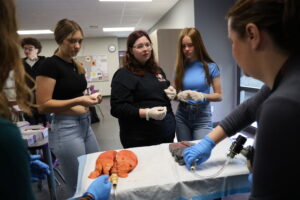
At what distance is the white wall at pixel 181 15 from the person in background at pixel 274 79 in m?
3.14

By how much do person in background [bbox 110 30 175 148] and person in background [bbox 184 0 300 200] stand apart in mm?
857

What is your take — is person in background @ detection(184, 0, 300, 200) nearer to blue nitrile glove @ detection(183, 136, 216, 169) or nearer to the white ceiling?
blue nitrile glove @ detection(183, 136, 216, 169)

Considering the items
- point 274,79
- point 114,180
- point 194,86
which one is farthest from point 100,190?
point 194,86

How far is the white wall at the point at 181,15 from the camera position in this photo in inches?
142

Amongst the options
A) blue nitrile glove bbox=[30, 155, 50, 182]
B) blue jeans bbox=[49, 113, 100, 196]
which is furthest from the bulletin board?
blue nitrile glove bbox=[30, 155, 50, 182]

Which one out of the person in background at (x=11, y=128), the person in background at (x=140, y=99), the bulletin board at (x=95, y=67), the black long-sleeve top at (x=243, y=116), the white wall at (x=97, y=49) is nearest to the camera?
the person in background at (x=11, y=128)

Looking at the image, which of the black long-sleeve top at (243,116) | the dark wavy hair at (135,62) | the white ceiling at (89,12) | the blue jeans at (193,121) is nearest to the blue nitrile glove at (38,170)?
the dark wavy hair at (135,62)

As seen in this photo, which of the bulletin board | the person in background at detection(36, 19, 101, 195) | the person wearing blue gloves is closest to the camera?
the person wearing blue gloves

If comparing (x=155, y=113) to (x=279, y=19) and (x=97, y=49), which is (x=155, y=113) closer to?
(x=279, y=19)

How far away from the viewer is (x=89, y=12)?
4727 mm

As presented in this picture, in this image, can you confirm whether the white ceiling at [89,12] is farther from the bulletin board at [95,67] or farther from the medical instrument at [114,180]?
the medical instrument at [114,180]

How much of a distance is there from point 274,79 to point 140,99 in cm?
100

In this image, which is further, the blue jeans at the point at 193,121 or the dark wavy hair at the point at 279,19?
the blue jeans at the point at 193,121

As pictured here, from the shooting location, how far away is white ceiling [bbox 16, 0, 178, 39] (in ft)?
13.4
